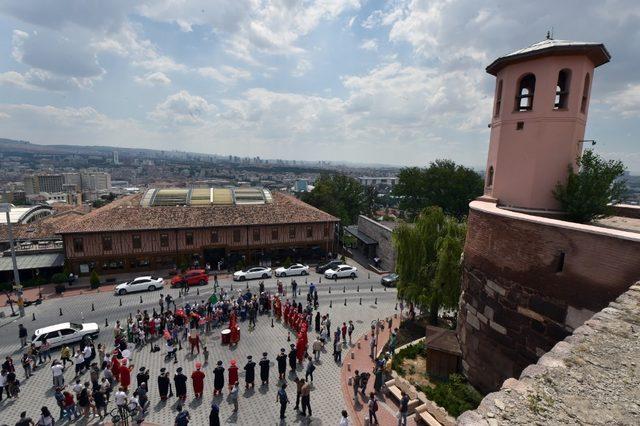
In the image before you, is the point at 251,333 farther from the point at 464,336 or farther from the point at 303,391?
the point at 464,336

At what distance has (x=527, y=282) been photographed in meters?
10.9

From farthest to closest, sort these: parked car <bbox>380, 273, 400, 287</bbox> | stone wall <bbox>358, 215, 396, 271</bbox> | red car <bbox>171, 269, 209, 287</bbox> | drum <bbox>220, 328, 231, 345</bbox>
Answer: stone wall <bbox>358, 215, 396, 271</bbox> → parked car <bbox>380, 273, 400, 287</bbox> → red car <bbox>171, 269, 209, 287</bbox> → drum <bbox>220, 328, 231, 345</bbox>

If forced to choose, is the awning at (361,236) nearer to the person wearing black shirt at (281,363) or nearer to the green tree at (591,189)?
the person wearing black shirt at (281,363)

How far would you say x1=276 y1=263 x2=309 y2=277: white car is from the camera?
34.2m

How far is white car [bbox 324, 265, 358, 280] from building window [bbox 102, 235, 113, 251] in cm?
2095

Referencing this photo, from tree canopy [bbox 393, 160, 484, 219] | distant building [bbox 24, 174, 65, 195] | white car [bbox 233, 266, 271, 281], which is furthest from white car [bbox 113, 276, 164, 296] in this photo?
distant building [bbox 24, 174, 65, 195]

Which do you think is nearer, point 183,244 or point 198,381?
point 198,381

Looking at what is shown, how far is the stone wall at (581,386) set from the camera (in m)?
5.05

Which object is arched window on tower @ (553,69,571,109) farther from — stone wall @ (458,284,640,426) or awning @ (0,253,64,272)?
awning @ (0,253,64,272)

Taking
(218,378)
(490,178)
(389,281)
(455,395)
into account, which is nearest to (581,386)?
(455,395)

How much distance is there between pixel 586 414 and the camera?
5.09m

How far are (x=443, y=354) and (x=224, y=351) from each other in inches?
464

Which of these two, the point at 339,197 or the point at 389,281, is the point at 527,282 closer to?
the point at 389,281

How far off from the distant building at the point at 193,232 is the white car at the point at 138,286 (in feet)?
17.1
